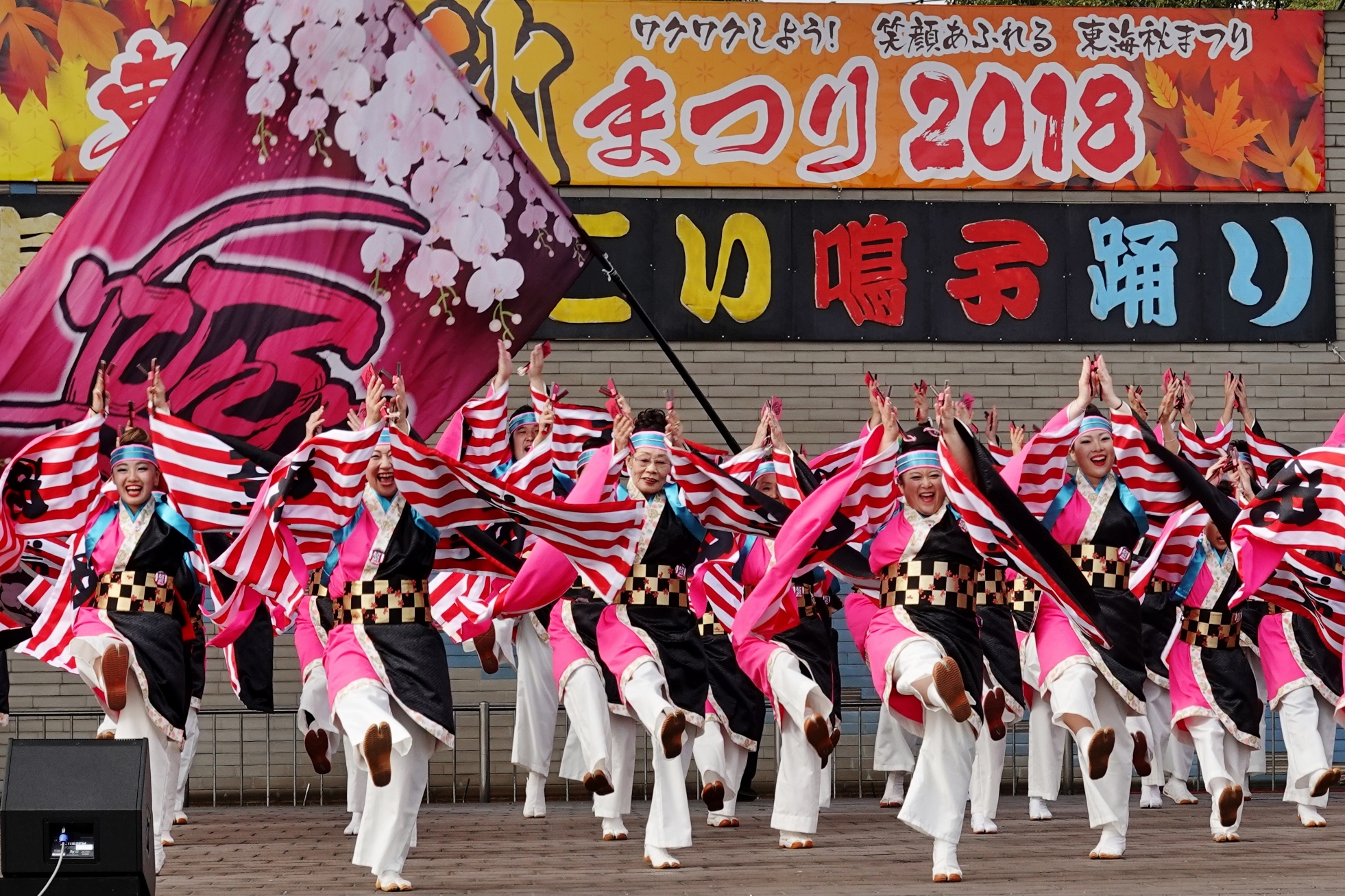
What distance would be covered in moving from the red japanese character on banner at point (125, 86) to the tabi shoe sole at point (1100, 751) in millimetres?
7425

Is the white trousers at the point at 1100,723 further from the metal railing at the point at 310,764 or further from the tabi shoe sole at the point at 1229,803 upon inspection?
the metal railing at the point at 310,764

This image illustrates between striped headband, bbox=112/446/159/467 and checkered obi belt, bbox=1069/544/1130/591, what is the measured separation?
4280 millimetres

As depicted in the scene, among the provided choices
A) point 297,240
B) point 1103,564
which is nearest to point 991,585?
point 1103,564

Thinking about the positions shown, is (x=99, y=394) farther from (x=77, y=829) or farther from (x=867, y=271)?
(x=867, y=271)

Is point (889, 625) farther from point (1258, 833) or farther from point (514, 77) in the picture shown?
point (514, 77)

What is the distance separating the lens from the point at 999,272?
11742 millimetres

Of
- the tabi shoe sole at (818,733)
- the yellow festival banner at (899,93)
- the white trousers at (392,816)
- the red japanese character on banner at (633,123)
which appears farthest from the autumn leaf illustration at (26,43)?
the tabi shoe sole at (818,733)

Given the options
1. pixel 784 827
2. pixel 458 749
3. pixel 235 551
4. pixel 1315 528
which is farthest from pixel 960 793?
pixel 458 749

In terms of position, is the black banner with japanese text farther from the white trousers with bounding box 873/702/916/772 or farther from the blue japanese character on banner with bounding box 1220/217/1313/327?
the white trousers with bounding box 873/702/916/772

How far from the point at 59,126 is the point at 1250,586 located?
7878 millimetres

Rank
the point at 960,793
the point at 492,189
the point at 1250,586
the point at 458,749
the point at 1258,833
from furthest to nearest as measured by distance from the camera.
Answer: the point at 458,749 < the point at 492,189 < the point at 1258,833 < the point at 1250,586 < the point at 960,793

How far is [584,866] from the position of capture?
751 cm

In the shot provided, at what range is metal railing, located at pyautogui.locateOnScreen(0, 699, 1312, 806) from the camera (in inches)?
433

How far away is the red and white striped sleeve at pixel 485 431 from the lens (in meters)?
9.30
